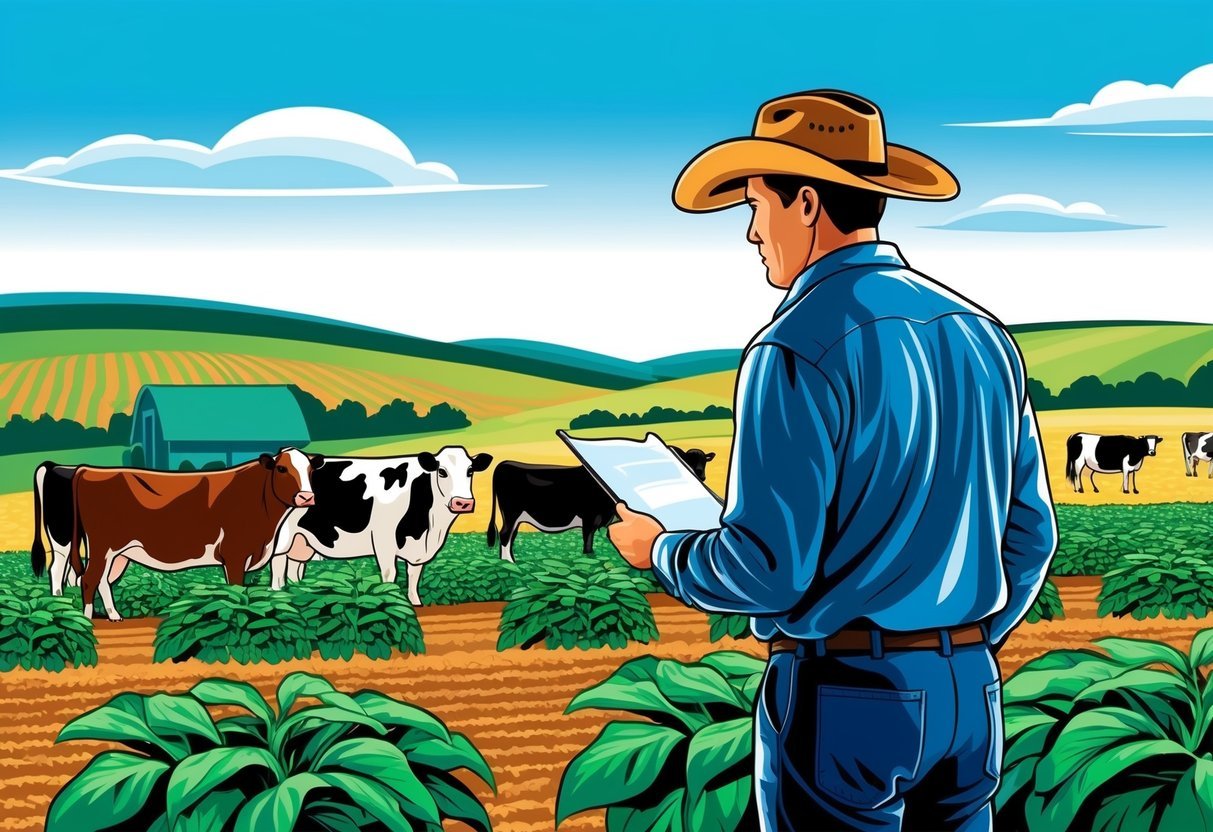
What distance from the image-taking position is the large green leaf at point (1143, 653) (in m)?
4.73

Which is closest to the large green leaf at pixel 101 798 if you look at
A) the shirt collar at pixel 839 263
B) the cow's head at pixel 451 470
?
the shirt collar at pixel 839 263

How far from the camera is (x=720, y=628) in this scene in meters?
7.57

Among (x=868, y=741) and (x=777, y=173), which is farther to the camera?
(x=777, y=173)

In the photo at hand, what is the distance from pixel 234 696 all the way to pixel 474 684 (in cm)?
278

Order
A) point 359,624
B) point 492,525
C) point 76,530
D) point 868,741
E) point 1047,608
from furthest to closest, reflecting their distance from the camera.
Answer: point 492,525 < point 1047,608 < point 76,530 < point 359,624 < point 868,741

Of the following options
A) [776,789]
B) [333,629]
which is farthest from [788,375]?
[333,629]

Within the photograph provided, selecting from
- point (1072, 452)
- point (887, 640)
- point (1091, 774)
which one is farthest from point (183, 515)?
point (887, 640)

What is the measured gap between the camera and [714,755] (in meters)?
4.06

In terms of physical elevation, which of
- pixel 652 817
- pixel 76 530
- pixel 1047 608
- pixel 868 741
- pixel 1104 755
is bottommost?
pixel 652 817

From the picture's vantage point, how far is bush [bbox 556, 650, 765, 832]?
4051 millimetres

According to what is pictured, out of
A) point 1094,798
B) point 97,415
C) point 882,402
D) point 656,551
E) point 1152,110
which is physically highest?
point 1152,110

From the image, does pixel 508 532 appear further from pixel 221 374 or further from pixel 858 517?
pixel 858 517

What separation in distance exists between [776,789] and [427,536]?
7050 mm

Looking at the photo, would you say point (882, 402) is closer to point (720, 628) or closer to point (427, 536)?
point (720, 628)
